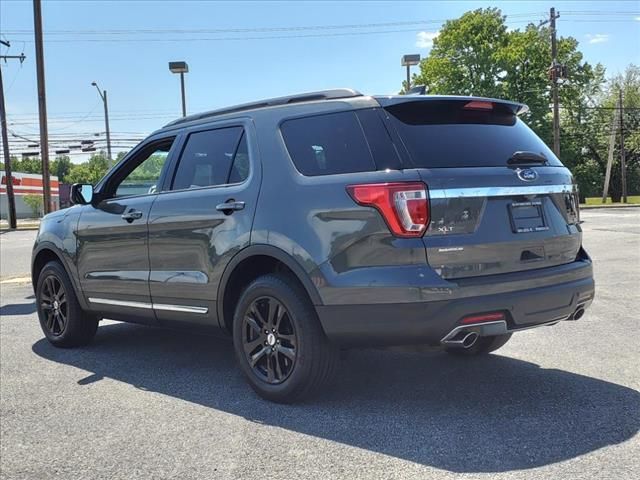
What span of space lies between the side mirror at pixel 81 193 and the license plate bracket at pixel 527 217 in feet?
12.4

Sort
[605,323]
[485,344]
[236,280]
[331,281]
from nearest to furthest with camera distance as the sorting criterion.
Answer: [331,281] < [236,280] < [485,344] < [605,323]

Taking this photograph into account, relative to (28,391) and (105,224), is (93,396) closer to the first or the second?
(28,391)

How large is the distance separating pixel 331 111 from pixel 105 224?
2.44 metres

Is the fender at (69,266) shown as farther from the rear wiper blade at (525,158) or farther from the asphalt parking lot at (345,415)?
the rear wiper blade at (525,158)

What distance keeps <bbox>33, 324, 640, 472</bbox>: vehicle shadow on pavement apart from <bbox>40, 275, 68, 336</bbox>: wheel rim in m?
0.48

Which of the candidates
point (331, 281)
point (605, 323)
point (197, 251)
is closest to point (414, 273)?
point (331, 281)

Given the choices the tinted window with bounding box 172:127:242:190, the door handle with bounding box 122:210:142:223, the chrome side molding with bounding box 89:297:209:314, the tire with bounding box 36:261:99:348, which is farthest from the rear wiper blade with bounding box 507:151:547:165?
the tire with bounding box 36:261:99:348

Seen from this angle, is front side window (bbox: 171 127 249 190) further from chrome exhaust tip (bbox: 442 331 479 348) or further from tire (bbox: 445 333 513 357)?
tire (bbox: 445 333 513 357)

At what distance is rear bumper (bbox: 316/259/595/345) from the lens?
3.38 m

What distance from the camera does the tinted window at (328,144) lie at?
12.1ft

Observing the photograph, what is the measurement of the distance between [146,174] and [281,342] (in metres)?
2.12

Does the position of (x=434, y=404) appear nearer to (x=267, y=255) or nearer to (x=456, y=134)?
(x=267, y=255)

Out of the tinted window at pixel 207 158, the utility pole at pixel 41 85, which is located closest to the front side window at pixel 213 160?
the tinted window at pixel 207 158

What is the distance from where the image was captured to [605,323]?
6.11 metres
